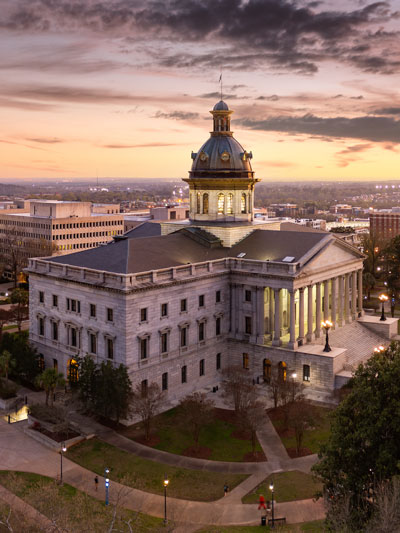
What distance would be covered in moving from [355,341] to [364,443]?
41.0 m

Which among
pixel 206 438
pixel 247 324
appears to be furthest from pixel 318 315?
pixel 206 438

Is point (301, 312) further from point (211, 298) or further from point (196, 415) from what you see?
point (196, 415)

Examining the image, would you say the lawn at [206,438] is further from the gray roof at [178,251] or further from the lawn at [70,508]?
the gray roof at [178,251]

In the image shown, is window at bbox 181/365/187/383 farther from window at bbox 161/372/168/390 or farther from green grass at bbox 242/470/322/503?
green grass at bbox 242/470/322/503

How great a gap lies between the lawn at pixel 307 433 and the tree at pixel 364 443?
A: 12.6m

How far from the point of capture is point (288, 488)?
44.1m

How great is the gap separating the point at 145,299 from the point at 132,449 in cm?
1474

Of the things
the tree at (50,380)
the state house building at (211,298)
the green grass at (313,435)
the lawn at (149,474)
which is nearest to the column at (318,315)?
the state house building at (211,298)

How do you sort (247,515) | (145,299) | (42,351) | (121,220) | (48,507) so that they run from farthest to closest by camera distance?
1. (121,220)
2. (42,351)
3. (145,299)
4. (247,515)
5. (48,507)

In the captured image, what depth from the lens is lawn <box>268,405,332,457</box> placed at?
50.6 metres

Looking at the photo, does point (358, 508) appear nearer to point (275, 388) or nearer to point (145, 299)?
point (275, 388)

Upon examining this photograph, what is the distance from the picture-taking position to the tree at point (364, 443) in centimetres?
3366

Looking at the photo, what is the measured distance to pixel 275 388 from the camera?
2279 inches

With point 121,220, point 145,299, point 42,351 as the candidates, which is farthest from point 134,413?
point 121,220
